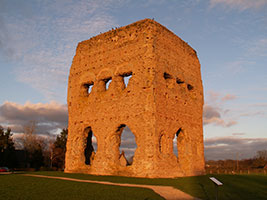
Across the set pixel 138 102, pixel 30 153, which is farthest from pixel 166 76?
pixel 30 153

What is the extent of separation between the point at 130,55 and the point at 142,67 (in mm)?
1267

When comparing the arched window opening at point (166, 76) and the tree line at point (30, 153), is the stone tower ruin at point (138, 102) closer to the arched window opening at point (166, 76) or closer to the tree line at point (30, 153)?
the arched window opening at point (166, 76)

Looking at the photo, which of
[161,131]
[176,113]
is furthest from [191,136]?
[161,131]

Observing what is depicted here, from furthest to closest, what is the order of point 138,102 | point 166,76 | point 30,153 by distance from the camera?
point 30,153 → point 166,76 → point 138,102

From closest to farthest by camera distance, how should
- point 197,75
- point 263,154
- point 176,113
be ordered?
point 176,113 < point 197,75 < point 263,154

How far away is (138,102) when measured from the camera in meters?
13.7

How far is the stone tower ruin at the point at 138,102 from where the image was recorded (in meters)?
13.3

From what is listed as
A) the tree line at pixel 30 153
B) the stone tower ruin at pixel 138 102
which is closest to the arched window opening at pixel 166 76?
the stone tower ruin at pixel 138 102

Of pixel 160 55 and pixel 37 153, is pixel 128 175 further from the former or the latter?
pixel 37 153

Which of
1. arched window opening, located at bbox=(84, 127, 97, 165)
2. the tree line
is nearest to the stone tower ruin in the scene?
arched window opening, located at bbox=(84, 127, 97, 165)

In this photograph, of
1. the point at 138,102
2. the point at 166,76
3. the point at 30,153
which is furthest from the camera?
the point at 30,153

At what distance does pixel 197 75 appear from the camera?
1864 centimetres

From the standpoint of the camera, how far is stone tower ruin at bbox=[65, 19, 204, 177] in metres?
13.3

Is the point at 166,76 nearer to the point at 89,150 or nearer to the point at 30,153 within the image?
the point at 89,150
